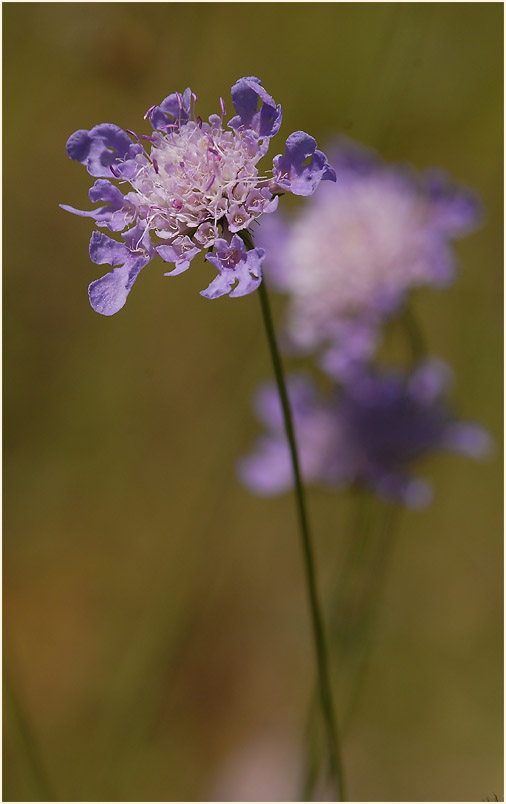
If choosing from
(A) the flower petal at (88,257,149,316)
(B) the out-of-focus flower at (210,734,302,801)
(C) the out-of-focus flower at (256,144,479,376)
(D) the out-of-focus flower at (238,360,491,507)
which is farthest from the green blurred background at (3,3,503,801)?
(A) the flower petal at (88,257,149,316)

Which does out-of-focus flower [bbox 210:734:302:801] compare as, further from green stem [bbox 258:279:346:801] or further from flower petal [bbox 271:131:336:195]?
flower petal [bbox 271:131:336:195]

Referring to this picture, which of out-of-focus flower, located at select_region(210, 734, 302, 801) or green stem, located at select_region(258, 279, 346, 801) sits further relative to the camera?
out-of-focus flower, located at select_region(210, 734, 302, 801)

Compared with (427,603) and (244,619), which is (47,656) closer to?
(244,619)

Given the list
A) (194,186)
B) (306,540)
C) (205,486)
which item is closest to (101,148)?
(194,186)

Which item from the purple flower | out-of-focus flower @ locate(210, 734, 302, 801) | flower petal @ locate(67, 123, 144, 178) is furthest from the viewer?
out-of-focus flower @ locate(210, 734, 302, 801)

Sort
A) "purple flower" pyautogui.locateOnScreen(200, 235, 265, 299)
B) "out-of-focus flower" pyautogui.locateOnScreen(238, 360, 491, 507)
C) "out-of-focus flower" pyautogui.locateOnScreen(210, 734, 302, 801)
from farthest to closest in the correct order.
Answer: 1. "out-of-focus flower" pyautogui.locateOnScreen(210, 734, 302, 801)
2. "out-of-focus flower" pyautogui.locateOnScreen(238, 360, 491, 507)
3. "purple flower" pyautogui.locateOnScreen(200, 235, 265, 299)

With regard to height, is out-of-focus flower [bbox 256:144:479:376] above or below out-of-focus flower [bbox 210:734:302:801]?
above

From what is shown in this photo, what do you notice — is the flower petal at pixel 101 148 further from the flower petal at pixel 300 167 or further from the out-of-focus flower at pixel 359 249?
the out-of-focus flower at pixel 359 249
